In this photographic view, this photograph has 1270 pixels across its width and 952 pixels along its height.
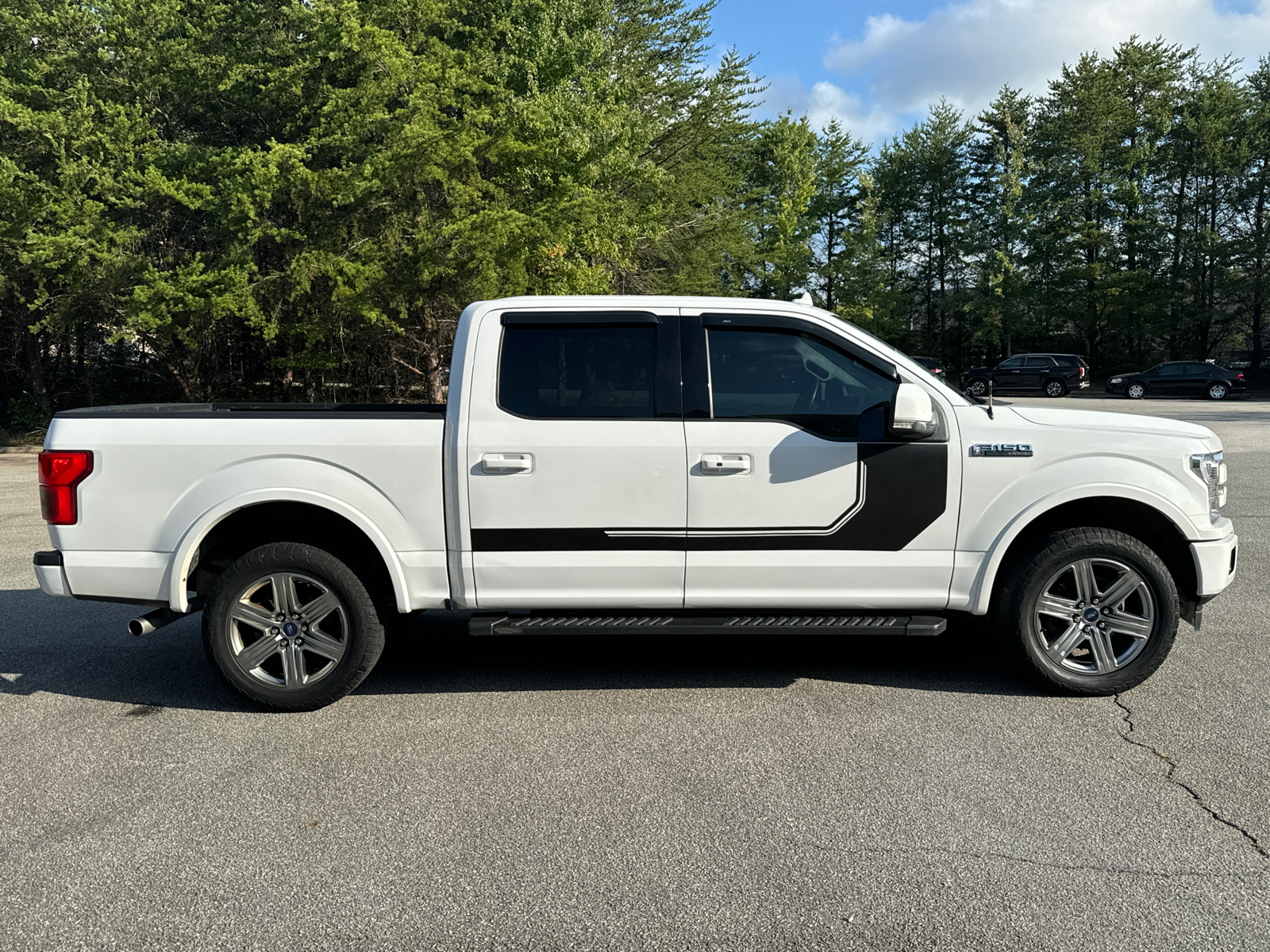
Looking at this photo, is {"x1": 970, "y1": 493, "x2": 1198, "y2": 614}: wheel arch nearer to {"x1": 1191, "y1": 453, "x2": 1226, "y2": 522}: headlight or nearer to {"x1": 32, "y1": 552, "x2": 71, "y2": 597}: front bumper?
{"x1": 1191, "y1": 453, "x2": 1226, "y2": 522}: headlight

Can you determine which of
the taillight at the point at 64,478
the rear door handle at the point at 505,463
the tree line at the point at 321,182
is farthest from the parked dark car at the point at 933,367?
the tree line at the point at 321,182

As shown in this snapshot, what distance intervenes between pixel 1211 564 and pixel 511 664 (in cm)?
363

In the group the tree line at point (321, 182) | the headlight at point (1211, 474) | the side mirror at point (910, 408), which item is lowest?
the headlight at point (1211, 474)

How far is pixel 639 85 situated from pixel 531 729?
21181mm

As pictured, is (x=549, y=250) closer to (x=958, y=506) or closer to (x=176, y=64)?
(x=176, y=64)

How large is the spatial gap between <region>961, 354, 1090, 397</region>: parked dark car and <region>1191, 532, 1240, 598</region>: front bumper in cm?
3514

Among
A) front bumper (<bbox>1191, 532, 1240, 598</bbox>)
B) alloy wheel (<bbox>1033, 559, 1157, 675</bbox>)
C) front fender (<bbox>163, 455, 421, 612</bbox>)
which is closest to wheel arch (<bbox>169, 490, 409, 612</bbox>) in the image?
front fender (<bbox>163, 455, 421, 612</bbox>)

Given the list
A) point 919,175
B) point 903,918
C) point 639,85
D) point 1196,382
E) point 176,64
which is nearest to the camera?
point 903,918

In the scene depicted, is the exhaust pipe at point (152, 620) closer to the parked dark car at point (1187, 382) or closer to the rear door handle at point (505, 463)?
the rear door handle at point (505, 463)

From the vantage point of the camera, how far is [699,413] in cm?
471

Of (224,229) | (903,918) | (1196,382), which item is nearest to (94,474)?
(903,918)

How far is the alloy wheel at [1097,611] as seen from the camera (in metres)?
4.79

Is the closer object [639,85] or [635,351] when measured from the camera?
[635,351]

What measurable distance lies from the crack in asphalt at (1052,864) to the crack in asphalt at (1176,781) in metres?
0.21
